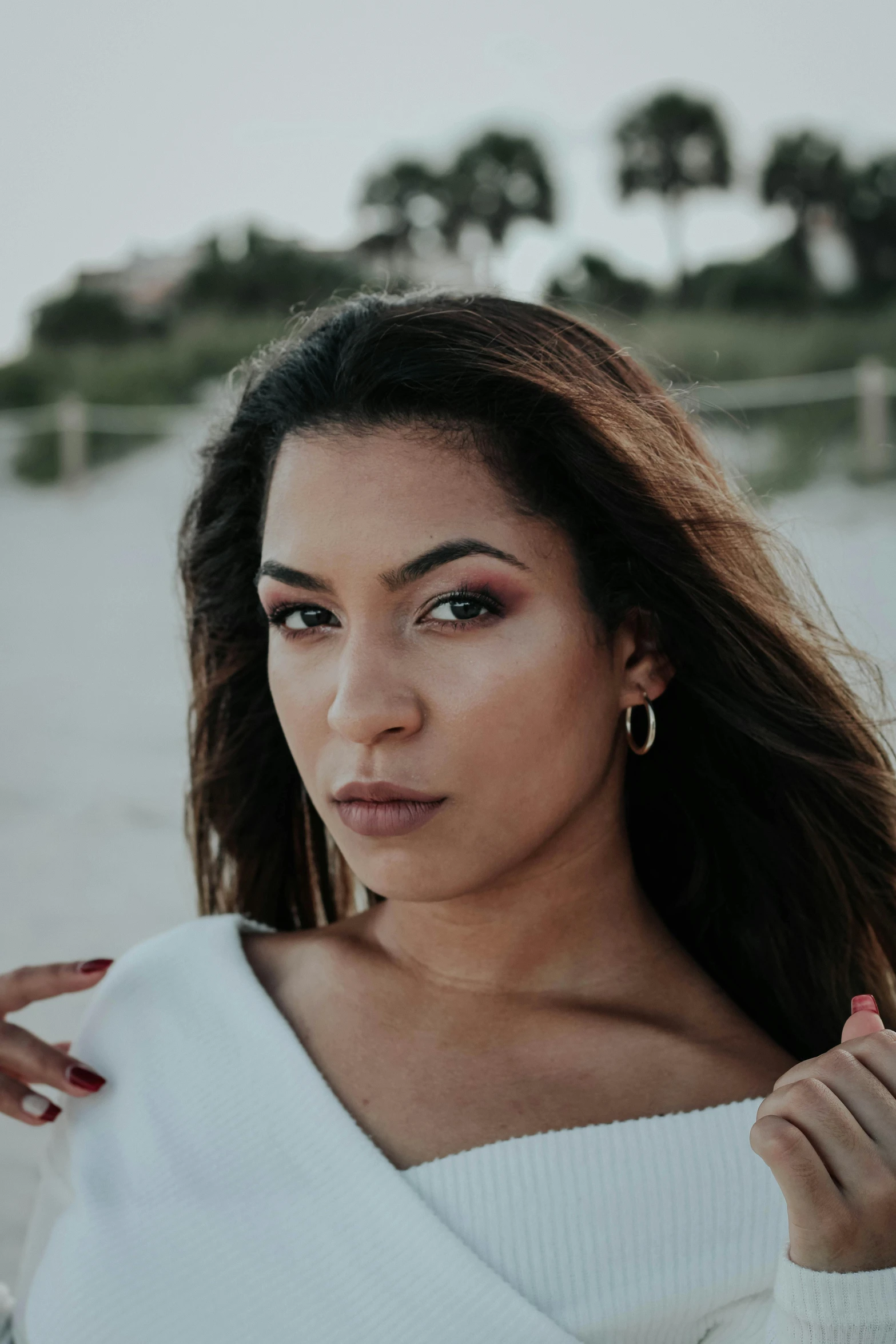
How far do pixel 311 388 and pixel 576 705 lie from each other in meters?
0.56

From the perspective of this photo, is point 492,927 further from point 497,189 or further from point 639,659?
point 497,189

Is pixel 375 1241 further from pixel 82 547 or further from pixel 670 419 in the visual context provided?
pixel 82 547

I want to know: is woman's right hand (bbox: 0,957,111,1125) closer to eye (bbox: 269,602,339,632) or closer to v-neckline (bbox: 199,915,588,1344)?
v-neckline (bbox: 199,915,588,1344)

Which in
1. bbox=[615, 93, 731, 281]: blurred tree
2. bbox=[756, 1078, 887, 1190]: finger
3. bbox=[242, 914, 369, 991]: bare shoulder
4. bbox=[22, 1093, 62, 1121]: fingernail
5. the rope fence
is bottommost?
bbox=[22, 1093, 62, 1121]: fingernail

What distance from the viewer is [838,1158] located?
1120mm

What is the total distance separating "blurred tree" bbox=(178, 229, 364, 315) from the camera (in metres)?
19.1

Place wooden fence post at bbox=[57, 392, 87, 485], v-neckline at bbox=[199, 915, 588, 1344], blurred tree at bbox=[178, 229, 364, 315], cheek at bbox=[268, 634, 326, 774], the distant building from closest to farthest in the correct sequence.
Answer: v-neckline at bbox=[199, 915, 588, 1344], cheek at bbox=[268, 634, 326, 774], wooden fence post at bbox=[57, 392, 87, 485], blurred tree at bbox=[178, 229, 364, 315], the distant building

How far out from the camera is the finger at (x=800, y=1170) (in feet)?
3.66

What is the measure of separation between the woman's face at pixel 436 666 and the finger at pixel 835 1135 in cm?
53

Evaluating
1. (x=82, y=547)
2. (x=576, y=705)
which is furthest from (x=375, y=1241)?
(x=82, y=547)

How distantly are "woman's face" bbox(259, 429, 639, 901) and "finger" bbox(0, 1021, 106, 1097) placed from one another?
58 centimetres

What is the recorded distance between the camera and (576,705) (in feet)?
5.23

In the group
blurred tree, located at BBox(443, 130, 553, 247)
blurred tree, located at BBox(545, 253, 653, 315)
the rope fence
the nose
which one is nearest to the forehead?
the nose

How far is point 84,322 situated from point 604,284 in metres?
7.37
